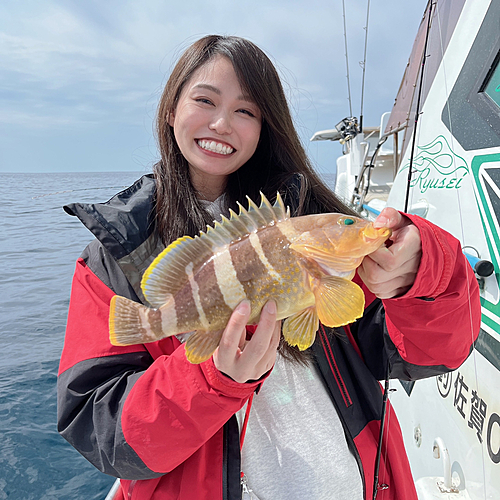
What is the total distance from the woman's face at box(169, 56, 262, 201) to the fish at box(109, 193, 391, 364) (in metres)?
0.59

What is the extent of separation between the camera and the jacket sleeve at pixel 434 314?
1290 millimetres

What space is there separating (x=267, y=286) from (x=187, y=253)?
32cm

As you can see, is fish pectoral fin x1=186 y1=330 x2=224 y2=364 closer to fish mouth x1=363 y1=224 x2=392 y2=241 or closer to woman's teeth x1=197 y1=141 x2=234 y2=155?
fish mouth x1=363 y1=224 x2=392 y2=241

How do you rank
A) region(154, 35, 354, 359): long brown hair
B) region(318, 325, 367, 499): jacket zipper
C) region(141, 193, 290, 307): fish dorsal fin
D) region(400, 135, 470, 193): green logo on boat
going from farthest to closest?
1. region(400, 135, 470, 193): green logo on boat
2. region(154, 35, 354, 359): long brown hair
3. region(318, 325, 367, 499): jacket zipper
4. region(141, 193, 290, 307): fish dorsal fin

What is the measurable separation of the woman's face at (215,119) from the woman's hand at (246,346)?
83 cm

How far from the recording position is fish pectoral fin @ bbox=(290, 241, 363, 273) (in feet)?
4.17

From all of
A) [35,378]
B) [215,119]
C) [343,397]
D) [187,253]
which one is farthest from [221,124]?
[35,378]

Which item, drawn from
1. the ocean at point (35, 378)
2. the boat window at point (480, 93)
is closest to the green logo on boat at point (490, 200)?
the boat window at point (480, 93)

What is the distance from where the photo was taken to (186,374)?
4.41ft

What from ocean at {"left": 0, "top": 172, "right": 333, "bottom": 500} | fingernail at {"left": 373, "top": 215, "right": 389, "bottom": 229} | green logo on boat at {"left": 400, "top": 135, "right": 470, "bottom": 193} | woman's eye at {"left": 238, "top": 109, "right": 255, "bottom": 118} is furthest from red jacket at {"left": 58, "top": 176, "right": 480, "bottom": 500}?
ocean at {"left": 0, "top": 172, "right": 333, "bottom": 500}

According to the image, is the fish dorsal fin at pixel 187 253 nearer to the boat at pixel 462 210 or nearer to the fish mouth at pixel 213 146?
the fish mouth at pixel 213 146

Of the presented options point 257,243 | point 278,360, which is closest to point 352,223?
point 257,243

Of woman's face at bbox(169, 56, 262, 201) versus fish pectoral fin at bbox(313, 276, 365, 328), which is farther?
woman's face at bbox(169, 56, 262, 201)

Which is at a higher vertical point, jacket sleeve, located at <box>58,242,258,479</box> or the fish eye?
the fish eye
